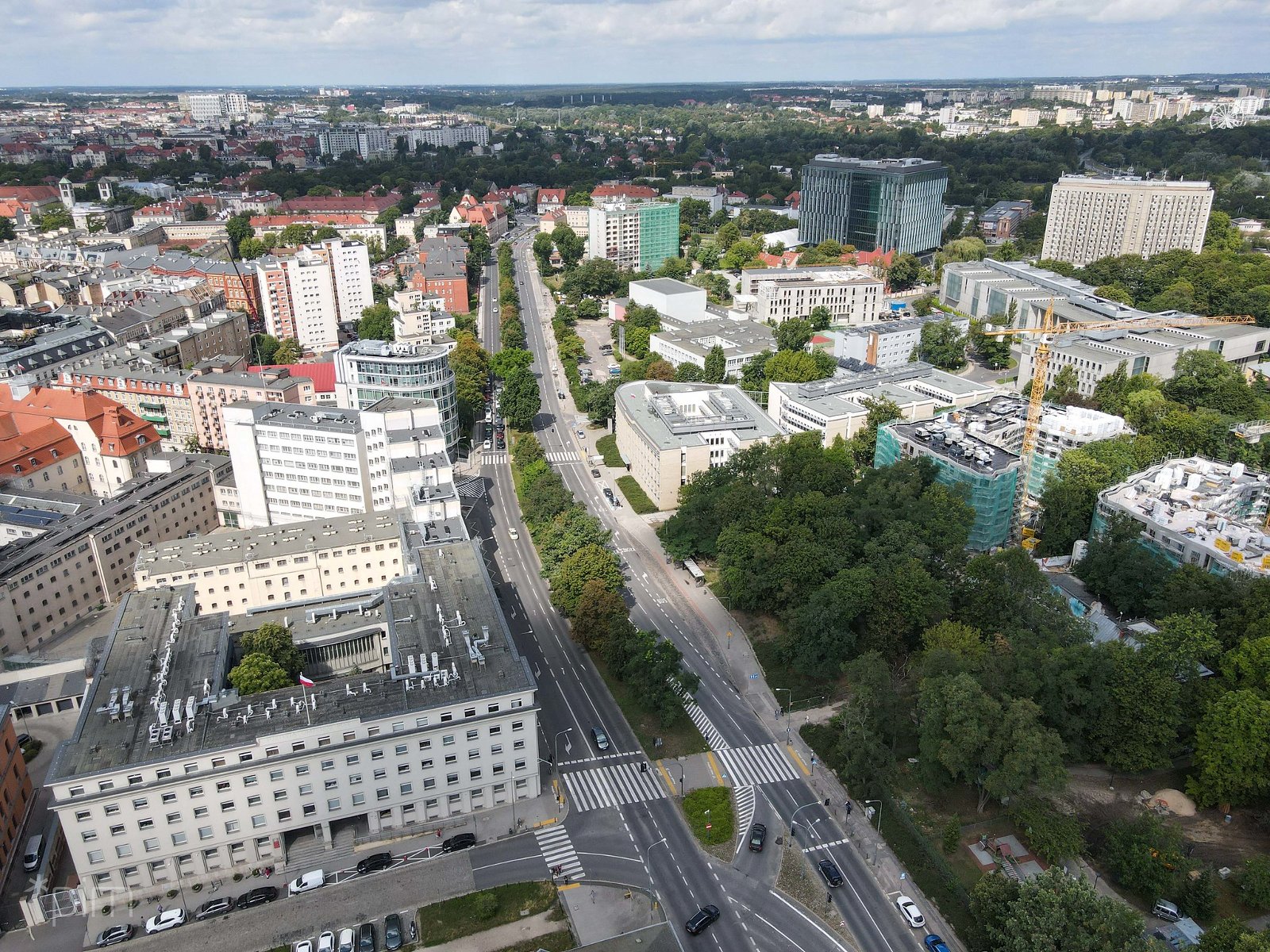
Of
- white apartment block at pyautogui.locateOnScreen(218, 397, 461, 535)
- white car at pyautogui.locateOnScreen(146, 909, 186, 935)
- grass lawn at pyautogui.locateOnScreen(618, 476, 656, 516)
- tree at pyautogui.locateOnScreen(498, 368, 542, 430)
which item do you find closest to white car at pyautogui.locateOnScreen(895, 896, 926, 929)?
white car at pyautogui.locateOnScreen(146, 909, 186, 935)

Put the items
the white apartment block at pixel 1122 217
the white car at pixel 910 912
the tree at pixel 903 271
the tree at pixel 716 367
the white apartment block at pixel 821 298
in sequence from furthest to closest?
the white apartment block at pixel 1122 217
the tree at pixel 903 271
the white apartment block at pixel 821 298
the tree at pixel 716 367
the white car at pixel 910 912

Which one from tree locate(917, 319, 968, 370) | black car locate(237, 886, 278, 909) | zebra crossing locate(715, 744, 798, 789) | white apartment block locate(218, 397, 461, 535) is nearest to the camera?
black car locate(237, 886, 278, 909)

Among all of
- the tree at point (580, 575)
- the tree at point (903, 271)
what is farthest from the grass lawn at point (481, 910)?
the tree at point (903, 271)

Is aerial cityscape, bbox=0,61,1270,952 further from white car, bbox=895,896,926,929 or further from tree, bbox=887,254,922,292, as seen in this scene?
tree, bbox=887,254,922,292

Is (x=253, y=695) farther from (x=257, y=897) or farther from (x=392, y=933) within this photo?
(x=392, y=933)

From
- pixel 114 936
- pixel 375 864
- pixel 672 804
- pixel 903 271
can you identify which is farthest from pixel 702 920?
pixel 903 271

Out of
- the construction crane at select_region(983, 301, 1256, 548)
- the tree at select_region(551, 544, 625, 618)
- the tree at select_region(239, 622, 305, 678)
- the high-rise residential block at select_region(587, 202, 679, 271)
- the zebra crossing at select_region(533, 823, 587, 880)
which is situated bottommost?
the zebra crossing at select_region(533, 823, 587, 880)

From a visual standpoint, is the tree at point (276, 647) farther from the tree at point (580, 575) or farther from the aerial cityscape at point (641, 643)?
the tree at point (580, 575)
